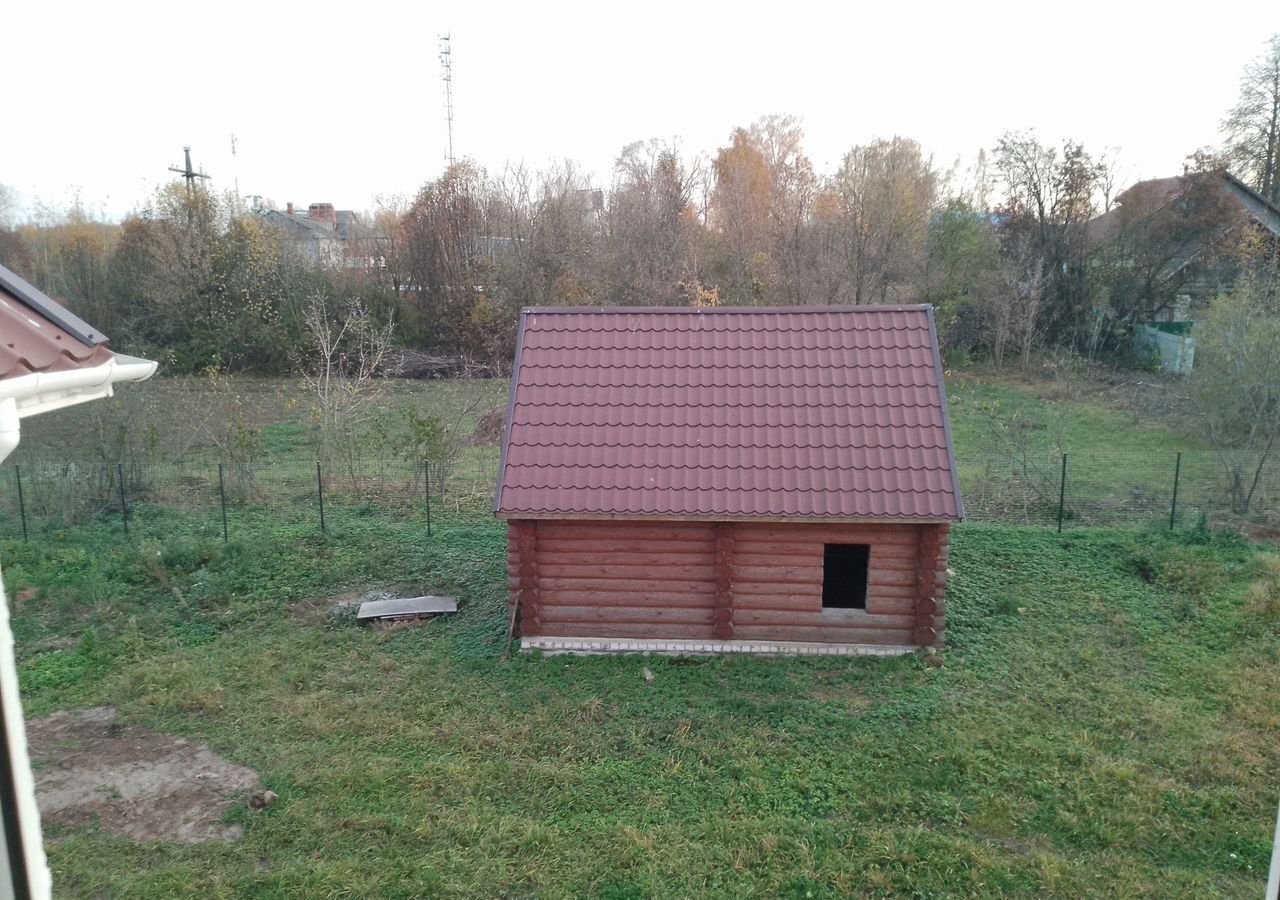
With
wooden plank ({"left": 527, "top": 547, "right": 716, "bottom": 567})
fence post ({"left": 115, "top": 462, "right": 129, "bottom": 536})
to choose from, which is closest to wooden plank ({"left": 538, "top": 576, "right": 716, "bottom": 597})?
wooden plank ({"left": 527, "top": 547, "right": 716, "bottom": 567})

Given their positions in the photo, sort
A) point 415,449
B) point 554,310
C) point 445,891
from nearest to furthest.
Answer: point 445,891, point 554,310, point 415,449

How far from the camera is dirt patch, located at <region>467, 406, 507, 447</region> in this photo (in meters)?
20.4

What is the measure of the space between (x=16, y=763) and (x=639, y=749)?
6.59 meters

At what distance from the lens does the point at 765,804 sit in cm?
655

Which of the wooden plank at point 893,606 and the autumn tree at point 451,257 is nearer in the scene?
the wooden plank at point 893,606

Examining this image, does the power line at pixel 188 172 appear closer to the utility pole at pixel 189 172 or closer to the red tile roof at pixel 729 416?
the utility pole at pixel 189 172

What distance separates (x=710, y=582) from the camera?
9.44m

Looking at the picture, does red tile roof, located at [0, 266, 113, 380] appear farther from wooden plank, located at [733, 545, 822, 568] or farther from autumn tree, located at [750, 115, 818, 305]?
autumn tree, located at [750, 115, 818, 305]

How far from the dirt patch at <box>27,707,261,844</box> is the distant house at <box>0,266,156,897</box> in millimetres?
4835

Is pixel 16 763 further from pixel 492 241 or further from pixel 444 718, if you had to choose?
pixel 492 241

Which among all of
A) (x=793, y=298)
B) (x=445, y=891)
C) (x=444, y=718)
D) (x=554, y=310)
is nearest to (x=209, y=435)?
(x=554, y=310)

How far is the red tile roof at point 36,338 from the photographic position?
1962mm

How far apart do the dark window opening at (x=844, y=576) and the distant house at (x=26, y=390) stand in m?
9.41

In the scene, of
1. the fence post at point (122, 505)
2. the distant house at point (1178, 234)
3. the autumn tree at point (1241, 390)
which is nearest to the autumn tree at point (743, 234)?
the distant house at point (1178, 234)
